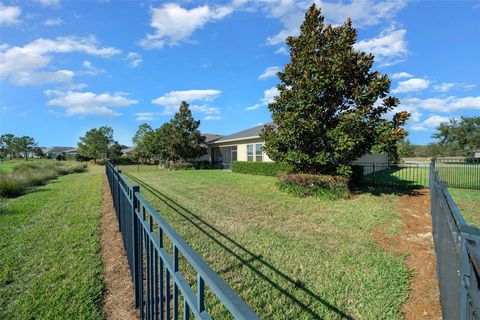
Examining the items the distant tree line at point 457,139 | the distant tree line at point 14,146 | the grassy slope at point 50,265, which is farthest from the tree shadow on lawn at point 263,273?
the distant tree line at point 14,146

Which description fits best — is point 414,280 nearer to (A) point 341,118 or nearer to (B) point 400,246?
(B) point 400,246

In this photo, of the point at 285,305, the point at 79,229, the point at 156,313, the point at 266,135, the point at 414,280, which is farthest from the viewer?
the point at 266,135

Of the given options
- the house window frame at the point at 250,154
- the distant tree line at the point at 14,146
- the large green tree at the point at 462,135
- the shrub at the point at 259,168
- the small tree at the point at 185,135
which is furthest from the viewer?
the distant tree line at the point at 14,146

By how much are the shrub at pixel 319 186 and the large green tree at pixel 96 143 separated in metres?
43.7

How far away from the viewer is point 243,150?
2156 cm

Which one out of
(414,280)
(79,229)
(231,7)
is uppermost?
(231,7)

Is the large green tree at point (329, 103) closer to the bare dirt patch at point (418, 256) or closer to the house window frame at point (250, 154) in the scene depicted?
the bare dirt patch at point (418, 256)

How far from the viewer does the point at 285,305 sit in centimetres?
287

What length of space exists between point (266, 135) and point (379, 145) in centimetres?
395

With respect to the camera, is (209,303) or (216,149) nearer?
(209,303)

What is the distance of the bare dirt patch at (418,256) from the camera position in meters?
2.92

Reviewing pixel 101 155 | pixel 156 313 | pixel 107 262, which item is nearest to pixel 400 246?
pixel 156 313

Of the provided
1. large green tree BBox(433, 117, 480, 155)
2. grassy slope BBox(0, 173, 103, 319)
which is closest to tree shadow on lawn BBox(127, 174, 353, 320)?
grassy slope BBox(0, 173, 103, 319)

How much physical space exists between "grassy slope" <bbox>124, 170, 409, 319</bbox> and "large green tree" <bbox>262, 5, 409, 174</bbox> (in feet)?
7.38
